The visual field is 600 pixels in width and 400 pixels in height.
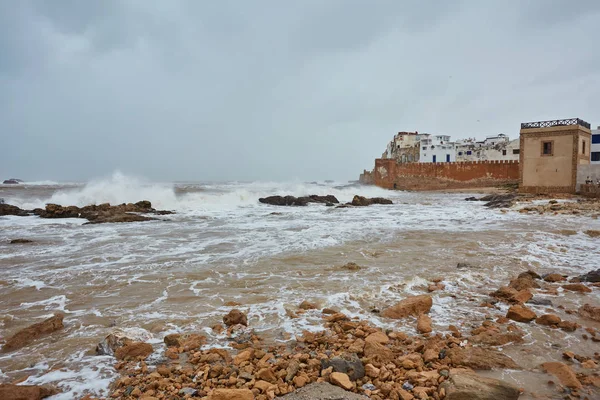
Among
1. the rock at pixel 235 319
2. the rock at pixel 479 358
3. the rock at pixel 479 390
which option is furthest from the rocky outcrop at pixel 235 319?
the rock at pixel 479 390

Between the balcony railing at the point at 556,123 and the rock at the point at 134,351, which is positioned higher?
the balcony railing at the point at 556,123

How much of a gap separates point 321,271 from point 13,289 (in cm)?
528

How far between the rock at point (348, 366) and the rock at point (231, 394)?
0.73 meters

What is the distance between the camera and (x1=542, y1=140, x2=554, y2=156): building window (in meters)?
23.9

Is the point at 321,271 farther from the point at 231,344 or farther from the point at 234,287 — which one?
the point at 231,344

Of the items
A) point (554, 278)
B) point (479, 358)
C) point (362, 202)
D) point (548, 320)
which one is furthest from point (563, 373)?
point (362, 202)

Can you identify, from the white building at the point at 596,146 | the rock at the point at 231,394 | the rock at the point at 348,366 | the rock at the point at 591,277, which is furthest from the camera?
the white building at the point at 596,146

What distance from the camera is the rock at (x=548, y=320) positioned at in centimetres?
397

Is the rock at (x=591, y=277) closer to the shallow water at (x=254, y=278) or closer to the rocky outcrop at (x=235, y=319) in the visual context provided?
the shallow water at (x=254, y=278)

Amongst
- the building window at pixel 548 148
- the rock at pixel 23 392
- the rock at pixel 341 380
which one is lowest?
the rock at pixel 23 392

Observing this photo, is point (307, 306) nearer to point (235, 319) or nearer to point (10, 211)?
point (235, 319)

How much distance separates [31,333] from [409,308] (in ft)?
14.5

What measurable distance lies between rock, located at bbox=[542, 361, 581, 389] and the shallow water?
0.12 meters

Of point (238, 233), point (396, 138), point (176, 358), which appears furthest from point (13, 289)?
point (396, 138)
